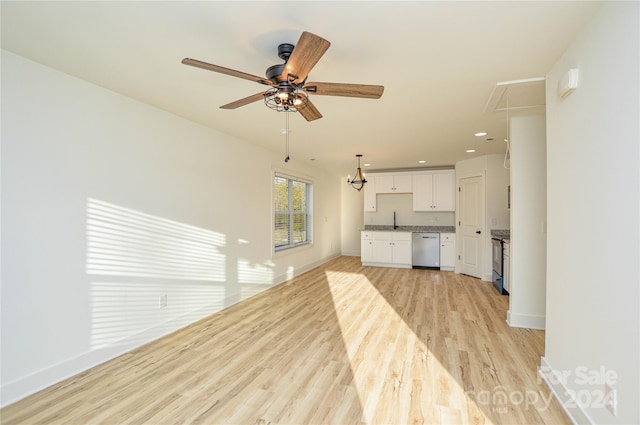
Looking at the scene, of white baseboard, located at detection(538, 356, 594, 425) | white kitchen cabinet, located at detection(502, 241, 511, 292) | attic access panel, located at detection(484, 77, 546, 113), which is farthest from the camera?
white kitchen cabinet, located at detection(502, 241, 511, 292)

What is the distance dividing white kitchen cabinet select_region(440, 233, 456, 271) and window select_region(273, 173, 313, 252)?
2953mm

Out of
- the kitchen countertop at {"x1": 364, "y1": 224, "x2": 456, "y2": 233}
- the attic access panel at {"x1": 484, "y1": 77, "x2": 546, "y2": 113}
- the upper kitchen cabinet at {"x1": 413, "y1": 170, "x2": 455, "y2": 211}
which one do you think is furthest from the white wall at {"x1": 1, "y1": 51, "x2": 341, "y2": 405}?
the upper kitchen cabinet at {"x1": 413, "y1": 170, "x2": 455, "y2": 211}

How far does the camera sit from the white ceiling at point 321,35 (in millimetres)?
1591

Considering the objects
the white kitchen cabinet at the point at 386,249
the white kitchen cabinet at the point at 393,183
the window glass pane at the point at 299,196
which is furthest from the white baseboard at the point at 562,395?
the white kitchen cabinet at the point at 393,183

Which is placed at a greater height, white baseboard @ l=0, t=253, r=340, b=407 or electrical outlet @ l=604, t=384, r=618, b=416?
electrical outlet @ l=604, t=384, r=618, b=416

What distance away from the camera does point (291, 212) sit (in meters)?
5.99

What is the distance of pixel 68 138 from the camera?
2361 millimetres

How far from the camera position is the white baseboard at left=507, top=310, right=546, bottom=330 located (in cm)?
325

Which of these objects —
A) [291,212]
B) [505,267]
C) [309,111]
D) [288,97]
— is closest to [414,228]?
[505,267]

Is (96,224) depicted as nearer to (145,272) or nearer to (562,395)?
(145,272)

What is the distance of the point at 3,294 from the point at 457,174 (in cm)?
685

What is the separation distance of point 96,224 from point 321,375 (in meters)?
2.26

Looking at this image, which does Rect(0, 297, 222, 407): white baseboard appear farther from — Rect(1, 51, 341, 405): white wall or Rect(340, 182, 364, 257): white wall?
Rect(340, 182, 364, 257): white wall

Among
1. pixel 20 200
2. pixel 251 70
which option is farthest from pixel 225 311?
pixel 251 70
